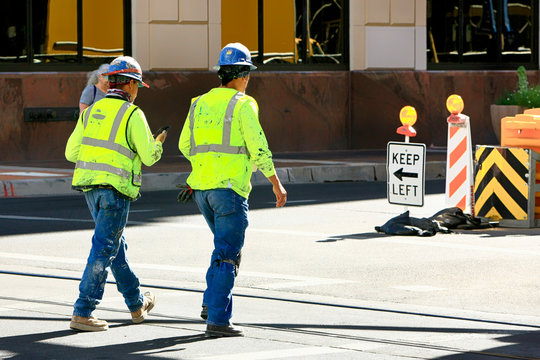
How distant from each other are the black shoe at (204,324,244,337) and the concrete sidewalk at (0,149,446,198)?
9.86 m

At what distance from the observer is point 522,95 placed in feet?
80.9

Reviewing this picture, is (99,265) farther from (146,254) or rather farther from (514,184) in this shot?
(514,184)

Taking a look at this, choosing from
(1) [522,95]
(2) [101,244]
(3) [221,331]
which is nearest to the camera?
(3) [221,331]

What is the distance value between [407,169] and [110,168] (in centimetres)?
595

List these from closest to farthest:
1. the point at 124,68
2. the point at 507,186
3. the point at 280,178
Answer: the point at 124,68
the point at 507,186
the point at 280,178

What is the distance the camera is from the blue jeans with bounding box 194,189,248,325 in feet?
26.2

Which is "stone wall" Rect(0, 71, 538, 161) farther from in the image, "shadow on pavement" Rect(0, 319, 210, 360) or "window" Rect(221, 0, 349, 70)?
"shadow on pavement" Rect(0, 319, 210, 360)

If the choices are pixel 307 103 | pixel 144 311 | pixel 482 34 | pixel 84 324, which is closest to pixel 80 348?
pixel 84 324

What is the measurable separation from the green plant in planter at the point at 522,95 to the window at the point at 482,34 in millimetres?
1283

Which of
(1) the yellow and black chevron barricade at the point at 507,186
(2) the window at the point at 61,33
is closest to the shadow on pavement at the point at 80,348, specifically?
(1) the yellow and black chevron barricade at the point at 507,186

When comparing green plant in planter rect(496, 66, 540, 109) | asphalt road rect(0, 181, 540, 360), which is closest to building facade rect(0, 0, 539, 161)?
green plant in planter rect(496, 66, 540, 109)

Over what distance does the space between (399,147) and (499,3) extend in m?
13.7

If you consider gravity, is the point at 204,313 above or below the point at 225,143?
below

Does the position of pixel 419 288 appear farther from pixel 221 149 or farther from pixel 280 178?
pixel 280 178
